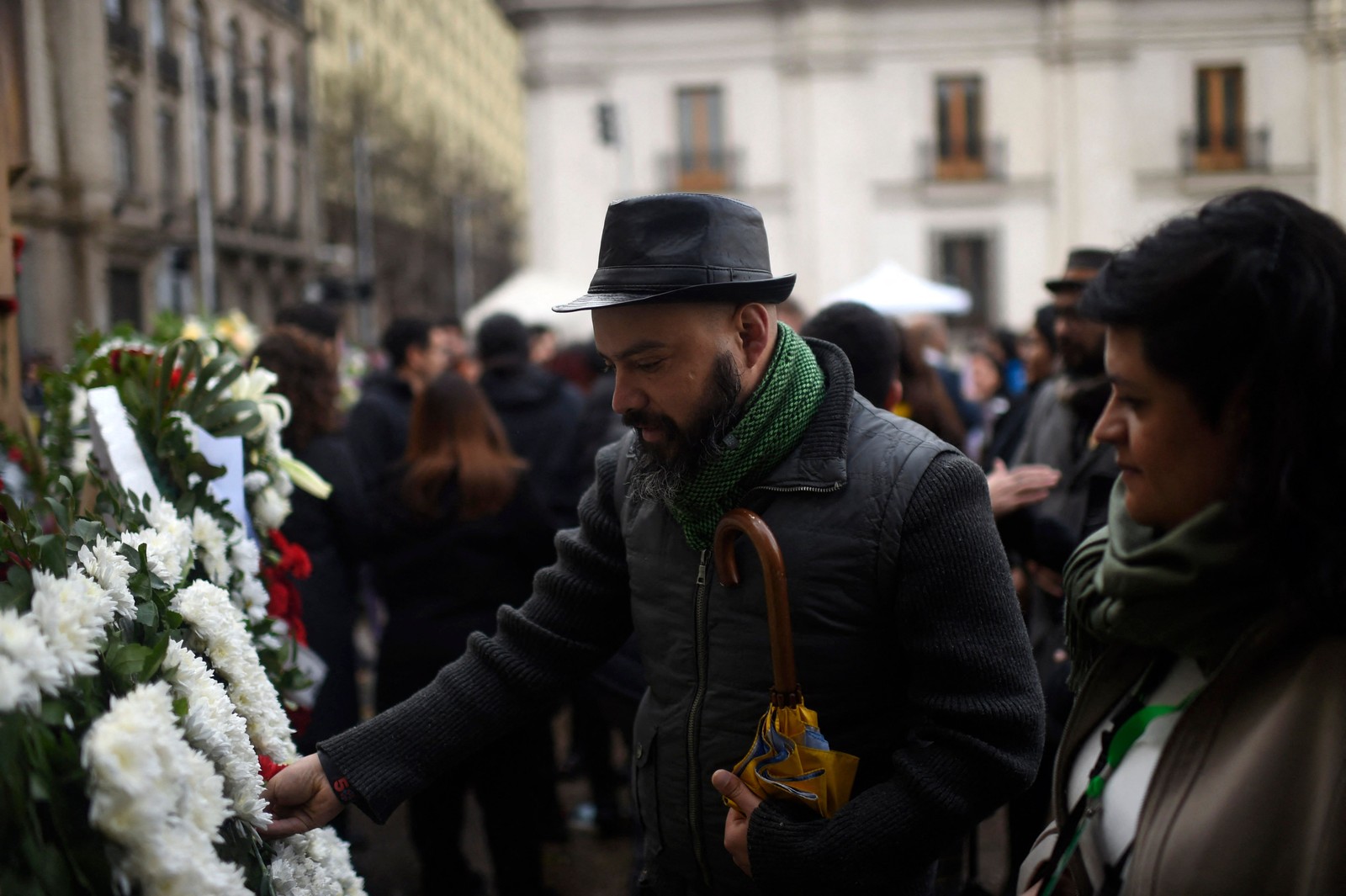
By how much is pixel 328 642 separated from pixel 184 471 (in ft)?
5.54

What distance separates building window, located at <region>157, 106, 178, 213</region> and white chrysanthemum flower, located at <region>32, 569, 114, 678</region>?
13.7 m

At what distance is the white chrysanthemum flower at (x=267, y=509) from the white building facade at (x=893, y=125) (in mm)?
20216

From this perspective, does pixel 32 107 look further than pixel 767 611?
Yes

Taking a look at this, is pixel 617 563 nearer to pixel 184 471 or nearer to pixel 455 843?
pixel 184 471

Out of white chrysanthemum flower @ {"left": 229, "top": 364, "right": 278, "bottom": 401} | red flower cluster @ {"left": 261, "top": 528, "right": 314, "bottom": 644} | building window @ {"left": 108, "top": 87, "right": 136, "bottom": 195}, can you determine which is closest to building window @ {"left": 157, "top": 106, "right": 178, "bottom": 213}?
building window @ {"left": 108, "top": 87, "right": 136, "bottom": 195}

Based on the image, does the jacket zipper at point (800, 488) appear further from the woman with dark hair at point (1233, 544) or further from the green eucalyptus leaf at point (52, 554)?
the green eucalyptus leaf at point (52, 554)

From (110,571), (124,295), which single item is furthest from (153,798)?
(124,295)

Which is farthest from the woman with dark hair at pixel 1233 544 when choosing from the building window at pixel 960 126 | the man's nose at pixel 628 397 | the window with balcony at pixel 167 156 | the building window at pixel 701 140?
the building window at pixel 960 126

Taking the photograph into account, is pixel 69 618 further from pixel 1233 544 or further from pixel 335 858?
pixel 1233 544

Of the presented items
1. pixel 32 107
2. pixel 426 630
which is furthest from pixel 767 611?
pixel 32 107

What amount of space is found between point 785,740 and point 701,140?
24.3 m

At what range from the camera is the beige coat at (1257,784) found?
4.31 ft

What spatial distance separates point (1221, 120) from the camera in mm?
22656

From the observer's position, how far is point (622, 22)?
24.3 meters
